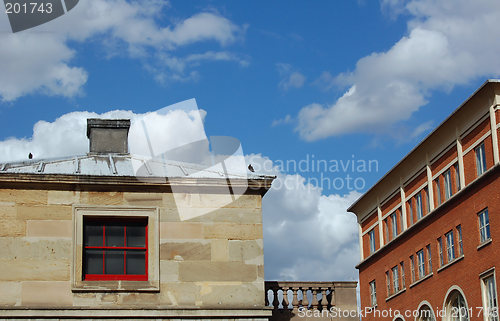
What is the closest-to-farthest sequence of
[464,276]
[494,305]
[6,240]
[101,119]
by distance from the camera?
[6,240], [101,119], [494,305], [464,276]

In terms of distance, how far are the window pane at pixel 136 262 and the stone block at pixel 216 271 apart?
1074 millimetres

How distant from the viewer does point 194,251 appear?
2542 centimetres

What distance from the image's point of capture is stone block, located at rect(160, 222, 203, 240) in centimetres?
2547

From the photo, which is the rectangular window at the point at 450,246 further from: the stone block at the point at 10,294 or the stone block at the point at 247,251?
the stone block at the point at 10,294

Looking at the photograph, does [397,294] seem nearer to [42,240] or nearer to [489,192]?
[489,192]

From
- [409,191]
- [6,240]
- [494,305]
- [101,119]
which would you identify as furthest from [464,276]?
[6,240]

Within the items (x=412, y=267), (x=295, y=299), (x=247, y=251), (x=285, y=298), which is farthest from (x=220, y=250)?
(x=412, y=267)

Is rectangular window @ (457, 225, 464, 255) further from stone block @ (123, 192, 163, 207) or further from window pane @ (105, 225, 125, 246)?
window pane @ (105, 225, 125, 246)

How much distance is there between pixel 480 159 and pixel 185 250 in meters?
39.9

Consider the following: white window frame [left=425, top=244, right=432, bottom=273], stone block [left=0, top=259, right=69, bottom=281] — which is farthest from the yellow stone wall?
white window frame [left=425, top=244, right=432, bottom=273]

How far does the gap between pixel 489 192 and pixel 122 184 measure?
127ft

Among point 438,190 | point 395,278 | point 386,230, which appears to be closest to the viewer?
point 438,190

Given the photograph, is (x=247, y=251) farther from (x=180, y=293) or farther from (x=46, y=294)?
(x=46, y=294)

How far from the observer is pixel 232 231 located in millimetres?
25797
